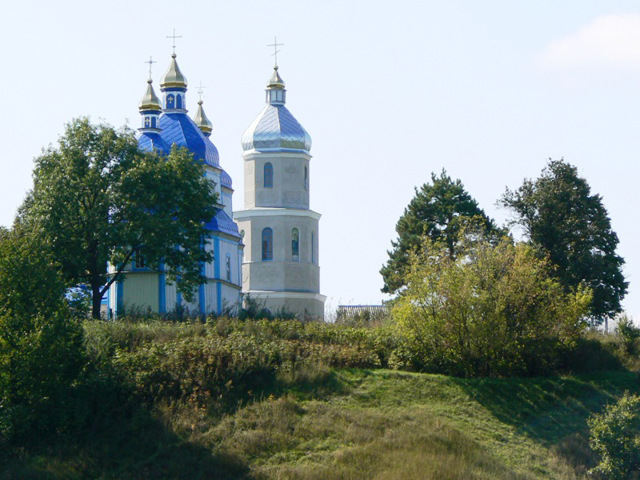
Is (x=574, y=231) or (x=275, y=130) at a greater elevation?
(x=275, y=130)

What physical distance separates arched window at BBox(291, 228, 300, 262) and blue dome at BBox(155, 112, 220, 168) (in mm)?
14390

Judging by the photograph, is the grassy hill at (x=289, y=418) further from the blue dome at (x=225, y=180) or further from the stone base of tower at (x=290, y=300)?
the stone base of tower at (x=290, y=300)

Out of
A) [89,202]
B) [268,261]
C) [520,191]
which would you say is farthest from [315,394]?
[268,261]

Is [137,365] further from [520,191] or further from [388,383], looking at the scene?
[520,191]

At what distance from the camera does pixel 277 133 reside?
62969 mm

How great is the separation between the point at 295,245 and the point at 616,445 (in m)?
39.4

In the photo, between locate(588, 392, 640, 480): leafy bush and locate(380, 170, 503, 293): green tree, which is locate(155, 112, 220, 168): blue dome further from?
locate(588, 392, 640, 480): leafy bush

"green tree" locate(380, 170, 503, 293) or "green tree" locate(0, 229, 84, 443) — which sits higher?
"green tree" locate(380, 170, 503, 293)

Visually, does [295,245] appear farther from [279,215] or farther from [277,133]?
[277,133]

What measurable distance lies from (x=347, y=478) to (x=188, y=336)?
7707 mm

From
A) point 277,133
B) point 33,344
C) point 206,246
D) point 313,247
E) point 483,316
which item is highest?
point 277,133

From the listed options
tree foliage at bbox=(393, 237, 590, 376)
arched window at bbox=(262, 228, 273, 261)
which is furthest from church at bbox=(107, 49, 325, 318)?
tree foliage at bbox=(393, 237, 590, 376)

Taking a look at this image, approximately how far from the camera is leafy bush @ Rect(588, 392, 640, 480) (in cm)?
2405

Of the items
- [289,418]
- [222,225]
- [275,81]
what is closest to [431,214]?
[222,225]
